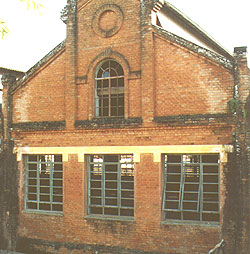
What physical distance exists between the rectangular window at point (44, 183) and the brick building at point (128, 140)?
0.13 feet

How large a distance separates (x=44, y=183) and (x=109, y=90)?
4.31 metres

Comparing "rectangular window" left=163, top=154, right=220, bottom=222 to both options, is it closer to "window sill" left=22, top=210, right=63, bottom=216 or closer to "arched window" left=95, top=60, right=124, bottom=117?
"arched window" left=95, top=60, right=124, bottom=117

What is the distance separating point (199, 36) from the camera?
656 inches

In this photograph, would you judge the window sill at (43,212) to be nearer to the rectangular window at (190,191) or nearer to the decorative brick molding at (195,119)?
the rectangular window at (190,191)

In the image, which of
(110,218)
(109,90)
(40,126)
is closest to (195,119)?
(109,90)

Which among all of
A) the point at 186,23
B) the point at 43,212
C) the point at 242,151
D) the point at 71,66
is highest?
the point at 186,23

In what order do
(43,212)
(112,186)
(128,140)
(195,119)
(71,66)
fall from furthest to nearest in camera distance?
(43,212) < (71,66) < (112,186) < (128,140) < (195,119)

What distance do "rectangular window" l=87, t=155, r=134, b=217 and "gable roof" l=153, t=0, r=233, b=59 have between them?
535 cm

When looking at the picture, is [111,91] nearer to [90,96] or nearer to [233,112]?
[90,96]

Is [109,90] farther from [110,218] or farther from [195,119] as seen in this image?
[110,218]

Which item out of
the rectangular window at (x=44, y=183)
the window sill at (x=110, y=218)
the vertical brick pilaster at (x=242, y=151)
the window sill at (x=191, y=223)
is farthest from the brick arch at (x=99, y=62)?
the window sill at (x=191, y=223)

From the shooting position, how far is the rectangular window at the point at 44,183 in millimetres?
12969

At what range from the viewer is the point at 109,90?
1237 cm

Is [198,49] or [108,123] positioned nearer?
[198,49]
